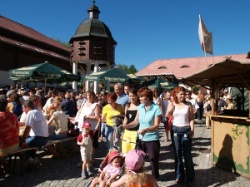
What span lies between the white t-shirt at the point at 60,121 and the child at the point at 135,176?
168 inches

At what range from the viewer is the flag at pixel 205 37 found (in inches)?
441

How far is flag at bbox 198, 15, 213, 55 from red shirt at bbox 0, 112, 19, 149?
27.1ft

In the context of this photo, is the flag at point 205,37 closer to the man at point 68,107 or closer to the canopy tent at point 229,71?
the canopy tent at point 229,71

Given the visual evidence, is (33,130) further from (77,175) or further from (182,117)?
(182,117)

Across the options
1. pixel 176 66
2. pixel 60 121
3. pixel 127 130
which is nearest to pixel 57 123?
pixel 60 121

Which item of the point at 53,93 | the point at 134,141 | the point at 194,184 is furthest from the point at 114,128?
the point at 53,93

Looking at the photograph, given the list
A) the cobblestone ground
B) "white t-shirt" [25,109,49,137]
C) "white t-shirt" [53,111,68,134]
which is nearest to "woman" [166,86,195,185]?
the cobblestone ground

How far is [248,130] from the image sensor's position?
5301 mm

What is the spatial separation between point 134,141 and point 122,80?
723cm

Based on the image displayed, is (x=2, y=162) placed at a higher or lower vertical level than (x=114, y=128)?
lower

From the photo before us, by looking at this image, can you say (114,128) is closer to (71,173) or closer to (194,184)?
(71,173)

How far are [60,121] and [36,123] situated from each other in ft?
4.17

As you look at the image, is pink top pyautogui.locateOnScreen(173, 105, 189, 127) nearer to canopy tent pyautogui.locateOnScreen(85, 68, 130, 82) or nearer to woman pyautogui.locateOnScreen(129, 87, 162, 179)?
woman pyautogui.locateOnScreen(129, 87, 162, 179)

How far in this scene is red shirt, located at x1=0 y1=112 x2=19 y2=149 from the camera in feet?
16.8
